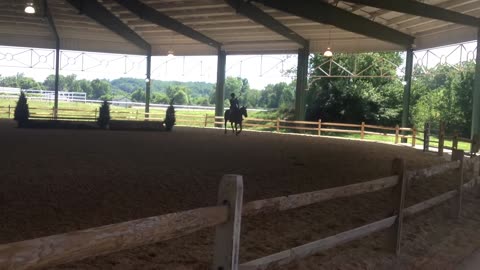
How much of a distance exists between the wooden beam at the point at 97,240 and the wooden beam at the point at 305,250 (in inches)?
24.3

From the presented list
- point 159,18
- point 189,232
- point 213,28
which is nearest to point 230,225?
point 189,232

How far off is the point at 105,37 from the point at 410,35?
1733cm

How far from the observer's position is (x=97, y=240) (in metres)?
1.73

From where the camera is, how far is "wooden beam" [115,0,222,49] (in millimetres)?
22202

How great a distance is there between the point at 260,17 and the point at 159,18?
5.13 m

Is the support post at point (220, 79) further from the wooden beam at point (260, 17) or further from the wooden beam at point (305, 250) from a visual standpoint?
the wooden beam at point (305, 250)

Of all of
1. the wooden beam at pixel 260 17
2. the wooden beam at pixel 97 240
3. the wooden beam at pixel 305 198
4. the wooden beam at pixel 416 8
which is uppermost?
the wooden beam at pixel 260 17

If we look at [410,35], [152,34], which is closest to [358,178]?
[410,35]

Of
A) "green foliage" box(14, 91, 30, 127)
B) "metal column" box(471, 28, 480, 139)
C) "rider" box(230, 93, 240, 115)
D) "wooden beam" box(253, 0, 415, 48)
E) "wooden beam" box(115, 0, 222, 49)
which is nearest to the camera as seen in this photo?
"metal column" box(471, 28, 480, 139)

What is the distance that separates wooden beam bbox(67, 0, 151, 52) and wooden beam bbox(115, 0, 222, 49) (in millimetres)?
1869

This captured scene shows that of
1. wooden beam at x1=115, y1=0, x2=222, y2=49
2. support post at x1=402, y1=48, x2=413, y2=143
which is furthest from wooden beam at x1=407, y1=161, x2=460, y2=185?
wooden beam at x1=115, y1=0, x2=222, y2=49

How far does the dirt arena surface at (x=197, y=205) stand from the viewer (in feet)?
14.6

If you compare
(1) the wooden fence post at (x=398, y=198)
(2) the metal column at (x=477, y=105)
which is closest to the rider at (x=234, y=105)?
(2) the metal column at (x=477, y=105)

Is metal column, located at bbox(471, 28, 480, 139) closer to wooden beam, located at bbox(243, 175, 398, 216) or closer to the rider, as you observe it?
the rider
